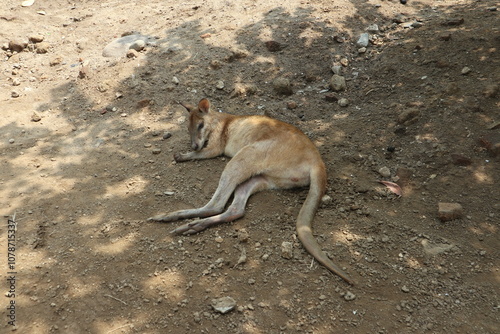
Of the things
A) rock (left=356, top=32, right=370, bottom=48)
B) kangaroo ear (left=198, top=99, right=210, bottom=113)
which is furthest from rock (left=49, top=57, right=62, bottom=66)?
rock (left=356, top=32, right=370, bottom=48)

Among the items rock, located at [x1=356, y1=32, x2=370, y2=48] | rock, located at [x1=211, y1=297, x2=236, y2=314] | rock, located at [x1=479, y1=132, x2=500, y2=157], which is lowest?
rock, located at [x1=211, y1=297, x2=236, y2=314]

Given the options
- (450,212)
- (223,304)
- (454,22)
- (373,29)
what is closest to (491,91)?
(450,212)

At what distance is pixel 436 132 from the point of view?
4863 mm

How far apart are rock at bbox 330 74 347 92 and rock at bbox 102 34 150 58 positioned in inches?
131

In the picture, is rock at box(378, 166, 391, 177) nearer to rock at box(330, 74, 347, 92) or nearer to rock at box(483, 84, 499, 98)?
rock at box(483, 84, 499, 98)

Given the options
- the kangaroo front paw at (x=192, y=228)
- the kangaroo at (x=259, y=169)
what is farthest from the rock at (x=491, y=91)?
the kangaroo front paw at (x=192, y=228)

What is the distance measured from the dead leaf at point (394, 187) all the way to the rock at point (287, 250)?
1384 mm

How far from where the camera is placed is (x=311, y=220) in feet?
12.9

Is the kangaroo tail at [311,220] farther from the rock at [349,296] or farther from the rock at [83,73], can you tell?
the rock at [83,73]

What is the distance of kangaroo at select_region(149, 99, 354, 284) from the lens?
13.2 ft

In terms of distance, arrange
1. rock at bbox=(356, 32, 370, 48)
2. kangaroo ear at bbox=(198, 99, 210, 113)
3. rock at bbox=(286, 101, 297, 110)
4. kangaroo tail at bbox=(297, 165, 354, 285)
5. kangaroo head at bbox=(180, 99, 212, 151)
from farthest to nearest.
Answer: rock at bbox=(356, 32, 370, 48) → rock at bbox=(286, 101, 297, 110) → kangaroo ear at bbox=(198, 99, 210, 113) → kangaroo head at bbox=(180, 99, 212, 151) → kangaroo tail at bbox=(297, 165, 354, 285)

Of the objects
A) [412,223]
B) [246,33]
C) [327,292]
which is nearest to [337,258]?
[327,292]

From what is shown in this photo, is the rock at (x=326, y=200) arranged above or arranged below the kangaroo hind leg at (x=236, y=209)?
below

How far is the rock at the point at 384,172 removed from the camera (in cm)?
460
